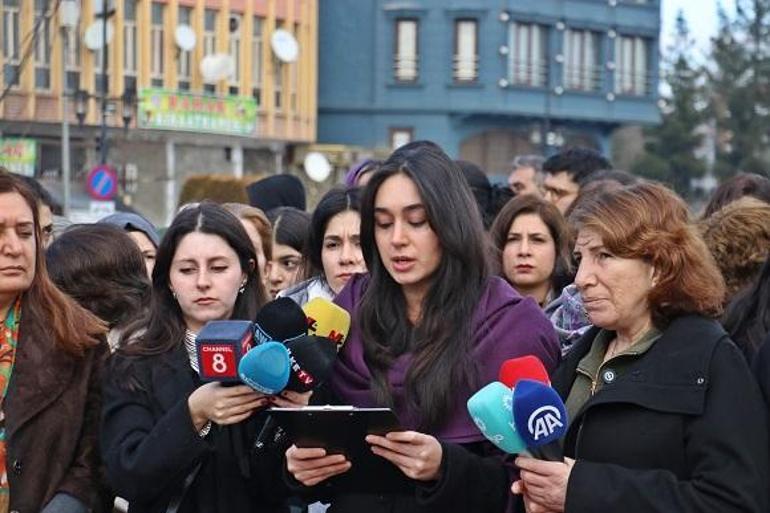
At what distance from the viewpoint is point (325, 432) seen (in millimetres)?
4477

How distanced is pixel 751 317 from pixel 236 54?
129 ft

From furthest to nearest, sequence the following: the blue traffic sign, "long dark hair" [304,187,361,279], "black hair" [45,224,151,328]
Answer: the blue traffic sign < "long dark hair" [304,187,361,279] < "black hair" [45,224,151,328]

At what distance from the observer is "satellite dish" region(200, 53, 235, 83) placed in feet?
133

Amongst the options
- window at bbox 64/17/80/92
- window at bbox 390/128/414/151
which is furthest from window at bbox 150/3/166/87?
window at bbox 390/128/414/151

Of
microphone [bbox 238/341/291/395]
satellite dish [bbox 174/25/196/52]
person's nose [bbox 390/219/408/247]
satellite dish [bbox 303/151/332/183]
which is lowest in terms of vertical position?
microphone [bbox 238/341/291/395]

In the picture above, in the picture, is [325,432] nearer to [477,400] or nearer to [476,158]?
[477,400]

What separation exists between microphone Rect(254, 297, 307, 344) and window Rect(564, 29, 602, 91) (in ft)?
154

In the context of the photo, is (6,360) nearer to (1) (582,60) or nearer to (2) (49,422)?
(2) (49,422)

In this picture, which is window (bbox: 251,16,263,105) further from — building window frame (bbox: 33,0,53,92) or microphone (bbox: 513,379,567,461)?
microphone (bbox: 513,379,567,461)

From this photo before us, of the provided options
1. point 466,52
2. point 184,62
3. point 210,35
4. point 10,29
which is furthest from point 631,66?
point 10,29

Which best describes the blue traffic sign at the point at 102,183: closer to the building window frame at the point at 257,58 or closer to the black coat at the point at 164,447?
the building window frame at the point at 257,58

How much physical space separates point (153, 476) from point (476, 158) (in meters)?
45.5

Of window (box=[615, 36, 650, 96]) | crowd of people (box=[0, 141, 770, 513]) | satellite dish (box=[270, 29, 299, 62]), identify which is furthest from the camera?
window (box=[615, 36, 650, 96])

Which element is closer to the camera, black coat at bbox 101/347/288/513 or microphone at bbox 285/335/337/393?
microphone at bbox 285/335/337/393
